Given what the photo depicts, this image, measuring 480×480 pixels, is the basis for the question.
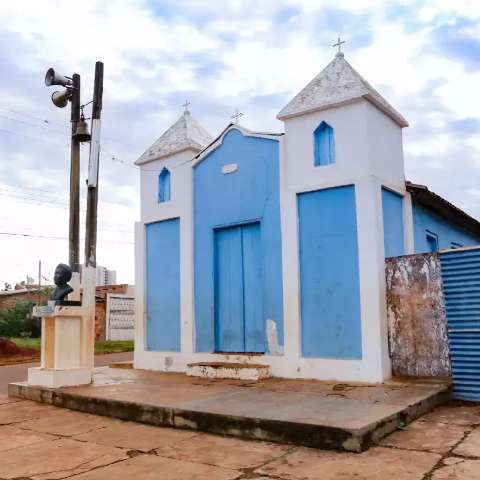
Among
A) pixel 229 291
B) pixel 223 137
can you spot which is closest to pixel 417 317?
pixel 229 291

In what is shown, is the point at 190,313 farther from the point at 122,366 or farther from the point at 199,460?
the point at 199,460

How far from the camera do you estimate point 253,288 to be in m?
9.76

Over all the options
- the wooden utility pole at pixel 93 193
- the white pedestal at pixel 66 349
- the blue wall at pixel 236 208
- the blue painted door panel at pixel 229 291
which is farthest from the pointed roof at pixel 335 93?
the white pedestal at pixel 66 349

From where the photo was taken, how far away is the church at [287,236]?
27.6 feet

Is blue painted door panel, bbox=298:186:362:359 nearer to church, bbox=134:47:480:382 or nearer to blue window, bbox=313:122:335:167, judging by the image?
church, bbox=134:47:480:382

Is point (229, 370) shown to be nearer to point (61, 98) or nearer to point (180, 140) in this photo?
point (180, 140)

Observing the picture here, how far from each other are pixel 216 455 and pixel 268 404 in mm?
1491

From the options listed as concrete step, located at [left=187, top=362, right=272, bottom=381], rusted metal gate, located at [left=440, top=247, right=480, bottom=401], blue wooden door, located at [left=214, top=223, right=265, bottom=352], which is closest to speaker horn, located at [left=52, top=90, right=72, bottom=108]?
blue wooden door, located at [left=214, top=223, right=265, bottom=352]

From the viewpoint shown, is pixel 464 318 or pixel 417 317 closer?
pixel 464 318

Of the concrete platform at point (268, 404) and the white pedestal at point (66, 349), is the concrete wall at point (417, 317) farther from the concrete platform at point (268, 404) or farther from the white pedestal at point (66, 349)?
the white pedestal at point (66, 349)

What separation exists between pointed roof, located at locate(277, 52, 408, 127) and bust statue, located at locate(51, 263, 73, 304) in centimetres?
432

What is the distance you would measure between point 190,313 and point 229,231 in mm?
1748

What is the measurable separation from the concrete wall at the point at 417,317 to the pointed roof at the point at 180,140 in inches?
192

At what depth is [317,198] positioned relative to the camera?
8969 millimetres
